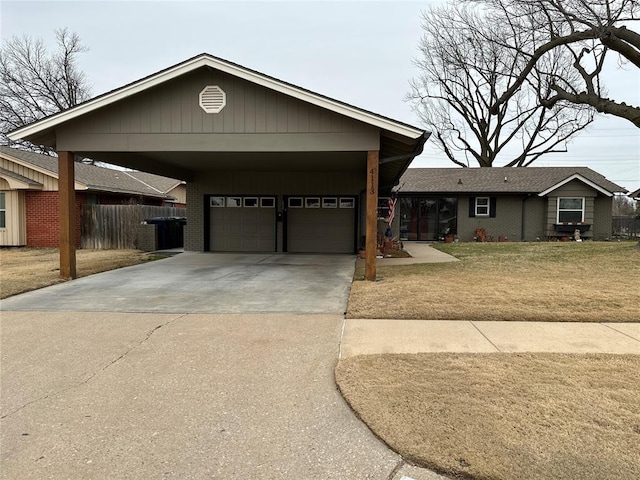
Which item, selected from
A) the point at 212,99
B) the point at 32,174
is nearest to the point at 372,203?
the point at 212,99

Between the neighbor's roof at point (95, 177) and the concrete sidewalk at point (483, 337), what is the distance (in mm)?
15712

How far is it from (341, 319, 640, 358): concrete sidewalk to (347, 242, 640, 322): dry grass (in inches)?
12.3

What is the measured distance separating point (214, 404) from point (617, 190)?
894 inches

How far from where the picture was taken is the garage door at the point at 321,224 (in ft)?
51.0

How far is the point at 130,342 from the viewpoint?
500cm

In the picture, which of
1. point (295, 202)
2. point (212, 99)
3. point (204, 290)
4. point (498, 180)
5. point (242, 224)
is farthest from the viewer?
point (498, 180)

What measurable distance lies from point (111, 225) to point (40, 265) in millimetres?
5401

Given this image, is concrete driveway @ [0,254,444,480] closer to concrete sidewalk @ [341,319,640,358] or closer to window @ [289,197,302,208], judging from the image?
concrete sidewalk @ [341,319,640,358]

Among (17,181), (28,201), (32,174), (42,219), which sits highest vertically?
(32,174)

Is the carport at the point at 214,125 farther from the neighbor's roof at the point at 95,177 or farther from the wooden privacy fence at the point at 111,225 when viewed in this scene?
the neighbor's roof at the point at 95,177

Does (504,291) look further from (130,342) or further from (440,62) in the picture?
(440,62)

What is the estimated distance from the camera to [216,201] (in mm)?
16078

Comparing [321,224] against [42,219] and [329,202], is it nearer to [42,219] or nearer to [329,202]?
[329,202]

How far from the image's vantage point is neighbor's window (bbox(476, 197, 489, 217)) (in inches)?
834
